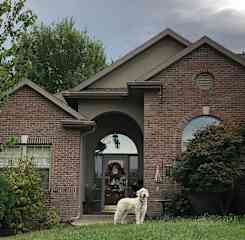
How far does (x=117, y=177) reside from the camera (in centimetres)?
2534

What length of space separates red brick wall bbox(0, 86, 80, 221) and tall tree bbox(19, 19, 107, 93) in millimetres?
23555

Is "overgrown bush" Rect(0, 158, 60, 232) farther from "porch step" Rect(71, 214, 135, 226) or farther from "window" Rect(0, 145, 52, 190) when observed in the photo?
"window" Rect(0, 145, 52, 190)

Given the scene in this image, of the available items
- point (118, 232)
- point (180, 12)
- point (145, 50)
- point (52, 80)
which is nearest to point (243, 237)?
point (118, 232)

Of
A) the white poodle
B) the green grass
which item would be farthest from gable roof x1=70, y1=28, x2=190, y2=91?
the green grass

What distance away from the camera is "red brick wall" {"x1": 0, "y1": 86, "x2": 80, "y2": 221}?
62.8ft

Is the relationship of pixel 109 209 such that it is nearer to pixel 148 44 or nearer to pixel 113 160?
pixel 113 160

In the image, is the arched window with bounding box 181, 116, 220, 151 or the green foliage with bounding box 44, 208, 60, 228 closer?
the green foliage with bounding box 44, 208, 60, 228

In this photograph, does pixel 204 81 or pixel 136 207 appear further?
pixel 204 81

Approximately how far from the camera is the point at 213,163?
17.0m

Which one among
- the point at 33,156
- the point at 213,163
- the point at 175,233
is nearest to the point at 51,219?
the point at 33,156

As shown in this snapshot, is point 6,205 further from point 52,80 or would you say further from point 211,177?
point 52,80

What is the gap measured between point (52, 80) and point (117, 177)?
68.4 feet

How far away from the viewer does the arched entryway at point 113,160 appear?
80.7ft

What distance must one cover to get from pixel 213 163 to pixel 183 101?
332 centimetres
